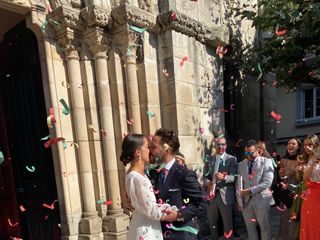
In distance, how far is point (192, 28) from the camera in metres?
4.92

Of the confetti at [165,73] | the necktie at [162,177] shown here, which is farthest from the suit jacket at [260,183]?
the necktie at [162,177]

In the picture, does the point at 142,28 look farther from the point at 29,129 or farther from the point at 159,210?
the point at 159,210

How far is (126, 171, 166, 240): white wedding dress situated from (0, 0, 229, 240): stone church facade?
1.99 metres

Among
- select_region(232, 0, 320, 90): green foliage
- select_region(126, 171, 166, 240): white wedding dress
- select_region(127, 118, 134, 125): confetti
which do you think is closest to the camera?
select_region(126, 171, 166, 240): white wedding dress

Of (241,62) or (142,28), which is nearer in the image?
(142,28)

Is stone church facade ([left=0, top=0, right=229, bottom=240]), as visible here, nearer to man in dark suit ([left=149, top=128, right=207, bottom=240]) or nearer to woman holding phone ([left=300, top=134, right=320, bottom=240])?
woman holding phone ([left=300, top=134, right=320, bottom=240])

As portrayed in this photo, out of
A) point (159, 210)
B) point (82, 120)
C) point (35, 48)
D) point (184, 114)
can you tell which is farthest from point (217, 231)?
point (35, 48)

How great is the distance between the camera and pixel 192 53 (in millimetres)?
5043

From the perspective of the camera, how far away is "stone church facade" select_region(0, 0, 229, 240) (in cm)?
411

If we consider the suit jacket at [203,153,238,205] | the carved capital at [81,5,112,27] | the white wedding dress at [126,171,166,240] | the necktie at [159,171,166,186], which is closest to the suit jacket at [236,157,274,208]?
the suit jacket at [203,153,238,205]

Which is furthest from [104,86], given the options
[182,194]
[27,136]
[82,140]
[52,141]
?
[182,194]

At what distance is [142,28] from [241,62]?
8.99 ft

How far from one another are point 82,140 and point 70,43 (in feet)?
4.39

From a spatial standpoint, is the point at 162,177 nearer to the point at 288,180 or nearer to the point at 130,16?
the point at 130,16
